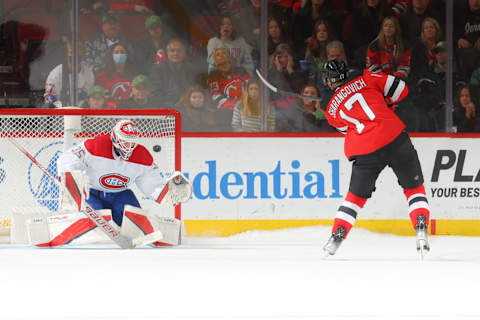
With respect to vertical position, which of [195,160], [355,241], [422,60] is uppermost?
[422,60]

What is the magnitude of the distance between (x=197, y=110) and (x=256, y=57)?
61 cm

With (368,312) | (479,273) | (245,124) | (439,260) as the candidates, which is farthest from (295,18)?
(368,312)

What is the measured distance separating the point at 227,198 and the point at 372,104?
1759mm

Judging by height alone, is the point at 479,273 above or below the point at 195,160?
below

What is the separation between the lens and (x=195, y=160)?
5.63 meters

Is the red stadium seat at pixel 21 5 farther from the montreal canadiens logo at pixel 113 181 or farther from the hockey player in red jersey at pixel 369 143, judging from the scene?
the hockey player in red jersey at pixel 369 143

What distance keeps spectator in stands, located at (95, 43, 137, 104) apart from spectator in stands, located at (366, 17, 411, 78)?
71.9 inches

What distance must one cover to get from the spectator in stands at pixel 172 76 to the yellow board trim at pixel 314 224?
98cm

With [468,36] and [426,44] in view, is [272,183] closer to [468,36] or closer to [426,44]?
[426,44]

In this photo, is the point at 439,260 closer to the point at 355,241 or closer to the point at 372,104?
the point at 372,104

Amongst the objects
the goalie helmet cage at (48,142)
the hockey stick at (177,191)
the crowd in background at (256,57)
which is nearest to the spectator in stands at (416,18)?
the crowd in background at (256,57)

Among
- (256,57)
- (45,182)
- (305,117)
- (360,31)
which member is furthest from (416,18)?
(45,182)

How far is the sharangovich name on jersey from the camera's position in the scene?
221 inches

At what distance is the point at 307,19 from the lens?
19.3 ft
